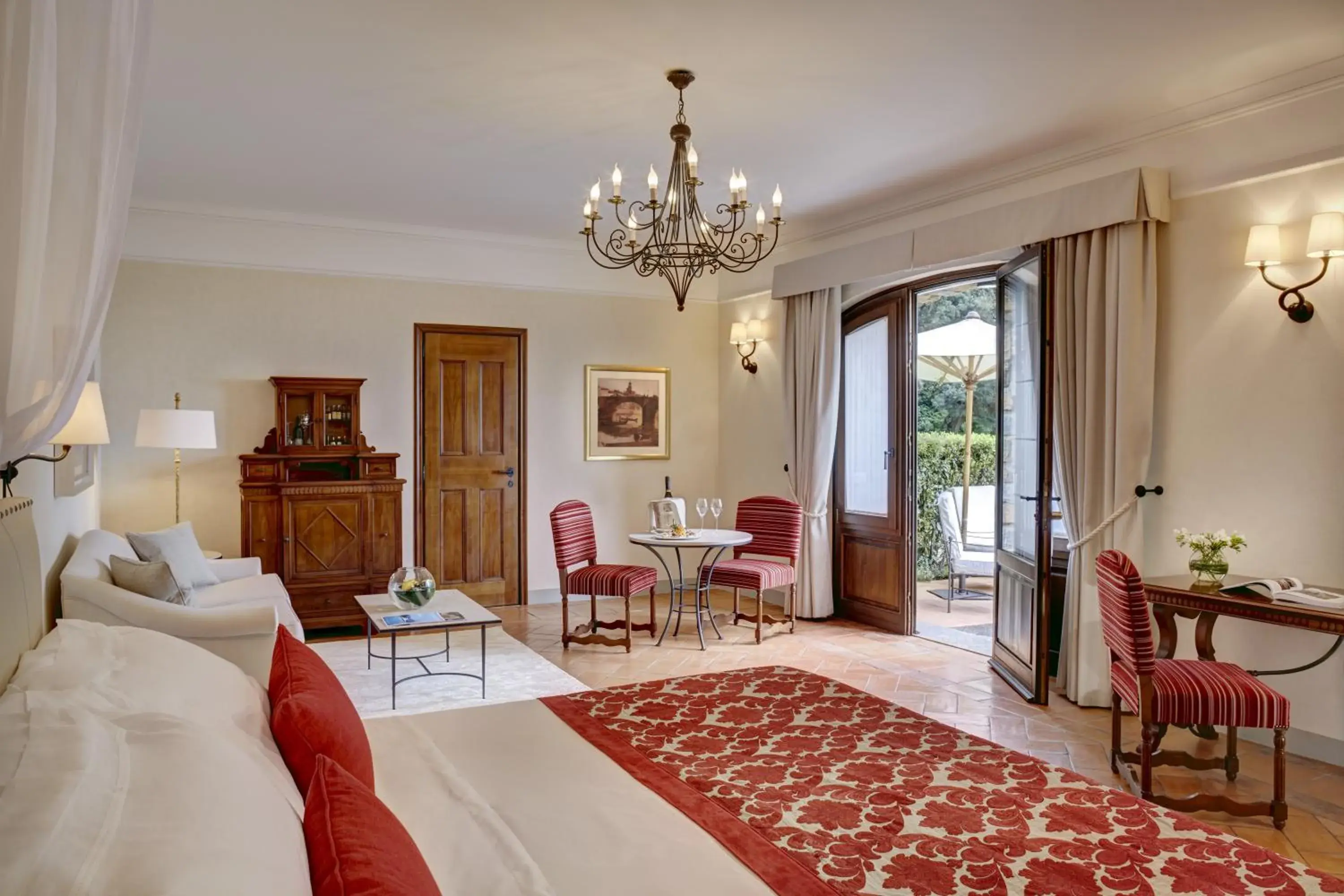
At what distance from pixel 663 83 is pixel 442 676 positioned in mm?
3339

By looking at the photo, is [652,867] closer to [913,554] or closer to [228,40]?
[228,40]

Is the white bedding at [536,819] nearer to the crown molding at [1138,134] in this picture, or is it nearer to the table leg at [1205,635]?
the table leg at [1205,635]

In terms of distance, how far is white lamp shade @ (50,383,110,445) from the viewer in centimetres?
328

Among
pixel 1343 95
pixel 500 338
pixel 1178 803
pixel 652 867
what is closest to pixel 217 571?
pixel 500 338

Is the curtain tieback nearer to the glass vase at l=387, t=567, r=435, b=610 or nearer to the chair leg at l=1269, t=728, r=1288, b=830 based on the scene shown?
the chair leg at l=1269, t=728, r=1288, b=830

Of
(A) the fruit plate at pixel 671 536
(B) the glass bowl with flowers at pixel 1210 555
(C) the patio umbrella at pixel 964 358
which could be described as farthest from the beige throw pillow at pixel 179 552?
(C) the patio umbrella at pixel 964 358

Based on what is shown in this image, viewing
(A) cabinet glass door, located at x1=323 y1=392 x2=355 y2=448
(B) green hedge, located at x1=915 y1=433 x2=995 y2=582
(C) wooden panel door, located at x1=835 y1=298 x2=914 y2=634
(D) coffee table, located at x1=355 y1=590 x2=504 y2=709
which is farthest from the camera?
(B) green hedge, located at x1=915 y1=433 x2=995 y2=582

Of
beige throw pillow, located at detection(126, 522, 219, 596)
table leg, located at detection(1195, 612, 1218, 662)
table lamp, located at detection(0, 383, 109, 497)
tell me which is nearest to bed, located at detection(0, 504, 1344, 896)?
table lamp, located at detection(0, 383, 109, 497)

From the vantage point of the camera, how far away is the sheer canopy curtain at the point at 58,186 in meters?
1.00

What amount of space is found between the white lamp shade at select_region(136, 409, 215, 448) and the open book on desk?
17.9 ft

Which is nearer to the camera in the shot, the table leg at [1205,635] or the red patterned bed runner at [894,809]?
the red patterned bed runner at [894,809]

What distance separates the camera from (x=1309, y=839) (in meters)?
3.06

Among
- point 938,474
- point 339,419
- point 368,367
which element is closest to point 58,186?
point 339,419

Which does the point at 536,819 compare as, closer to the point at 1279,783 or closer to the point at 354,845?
the point at 354,845
